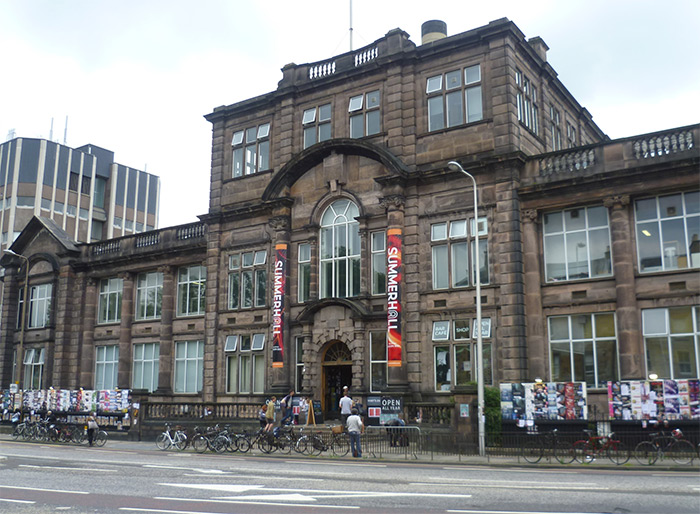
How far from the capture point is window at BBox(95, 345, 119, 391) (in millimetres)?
44969

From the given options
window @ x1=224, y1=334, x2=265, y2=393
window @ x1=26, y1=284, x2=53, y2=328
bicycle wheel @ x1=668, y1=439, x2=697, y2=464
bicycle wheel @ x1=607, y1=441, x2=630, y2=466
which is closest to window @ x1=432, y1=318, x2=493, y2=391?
bicycle wheel @ x1=607, y1=441, x2=630, y2=466

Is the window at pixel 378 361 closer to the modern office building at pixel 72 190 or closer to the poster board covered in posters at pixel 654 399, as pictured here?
the poster board covered in posters at pixel 654 399

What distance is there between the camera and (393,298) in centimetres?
3111

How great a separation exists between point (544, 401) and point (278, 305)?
537 inches

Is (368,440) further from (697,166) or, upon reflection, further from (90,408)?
(90,408)

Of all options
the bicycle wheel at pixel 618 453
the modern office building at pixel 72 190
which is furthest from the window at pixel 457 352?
the modern office building at pixel 72 190

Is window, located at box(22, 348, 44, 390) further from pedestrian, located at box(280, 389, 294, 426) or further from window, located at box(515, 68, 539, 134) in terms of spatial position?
window, located at box(515, 68, 539, 134)

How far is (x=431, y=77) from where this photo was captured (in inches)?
1310

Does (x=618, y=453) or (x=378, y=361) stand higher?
(x=378, y=361)

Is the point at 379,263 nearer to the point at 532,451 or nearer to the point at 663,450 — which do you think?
the point at 532,451

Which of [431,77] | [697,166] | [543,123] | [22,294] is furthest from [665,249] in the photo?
[22,294]

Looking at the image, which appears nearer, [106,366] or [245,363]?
[245,363]

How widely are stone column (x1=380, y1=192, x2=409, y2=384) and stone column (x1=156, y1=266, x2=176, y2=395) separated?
624 inches

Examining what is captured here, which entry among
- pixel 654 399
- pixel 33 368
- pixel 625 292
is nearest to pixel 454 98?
pixel 625 292
